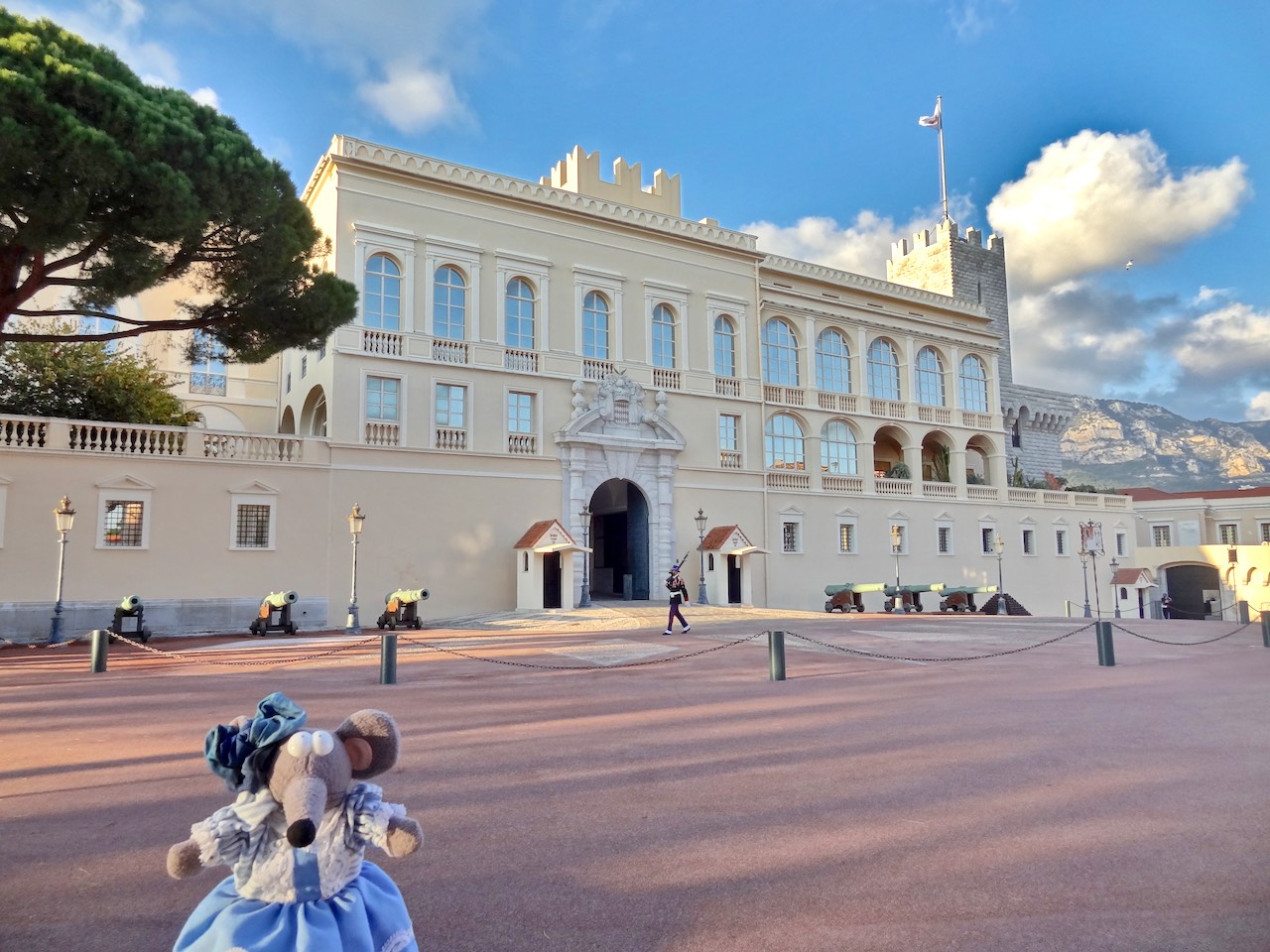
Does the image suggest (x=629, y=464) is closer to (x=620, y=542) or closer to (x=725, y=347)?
(x=620, y=542)

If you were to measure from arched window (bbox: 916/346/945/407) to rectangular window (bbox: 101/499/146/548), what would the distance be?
96.8 feet

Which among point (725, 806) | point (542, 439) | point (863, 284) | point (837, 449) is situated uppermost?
point (863, 284)

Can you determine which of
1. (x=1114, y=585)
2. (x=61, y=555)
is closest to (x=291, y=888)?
(x=61, y=555)

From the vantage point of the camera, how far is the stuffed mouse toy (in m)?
2.22

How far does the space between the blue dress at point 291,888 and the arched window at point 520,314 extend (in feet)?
81.8

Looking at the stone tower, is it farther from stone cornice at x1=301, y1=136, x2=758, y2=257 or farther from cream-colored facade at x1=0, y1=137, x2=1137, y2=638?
stone cornice at x1=301, y1=136, x2=758, y2=257

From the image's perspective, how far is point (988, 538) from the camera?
3681cm

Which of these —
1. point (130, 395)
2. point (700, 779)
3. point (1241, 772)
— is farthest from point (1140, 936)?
point (130, 395)

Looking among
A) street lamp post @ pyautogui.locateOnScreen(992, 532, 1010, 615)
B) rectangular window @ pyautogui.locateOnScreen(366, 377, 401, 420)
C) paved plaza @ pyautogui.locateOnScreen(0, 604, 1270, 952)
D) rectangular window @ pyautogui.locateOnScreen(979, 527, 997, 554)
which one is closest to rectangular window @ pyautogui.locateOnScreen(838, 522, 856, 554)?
street lamp post @ pyautogui.locateOnScreen(992, 532, 1010, 615)

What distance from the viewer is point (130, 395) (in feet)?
73.6

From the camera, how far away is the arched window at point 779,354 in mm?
32531

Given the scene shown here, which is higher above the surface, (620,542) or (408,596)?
(620,542)

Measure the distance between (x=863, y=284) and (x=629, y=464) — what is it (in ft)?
47.2

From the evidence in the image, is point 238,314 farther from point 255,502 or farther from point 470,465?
point 470,465
